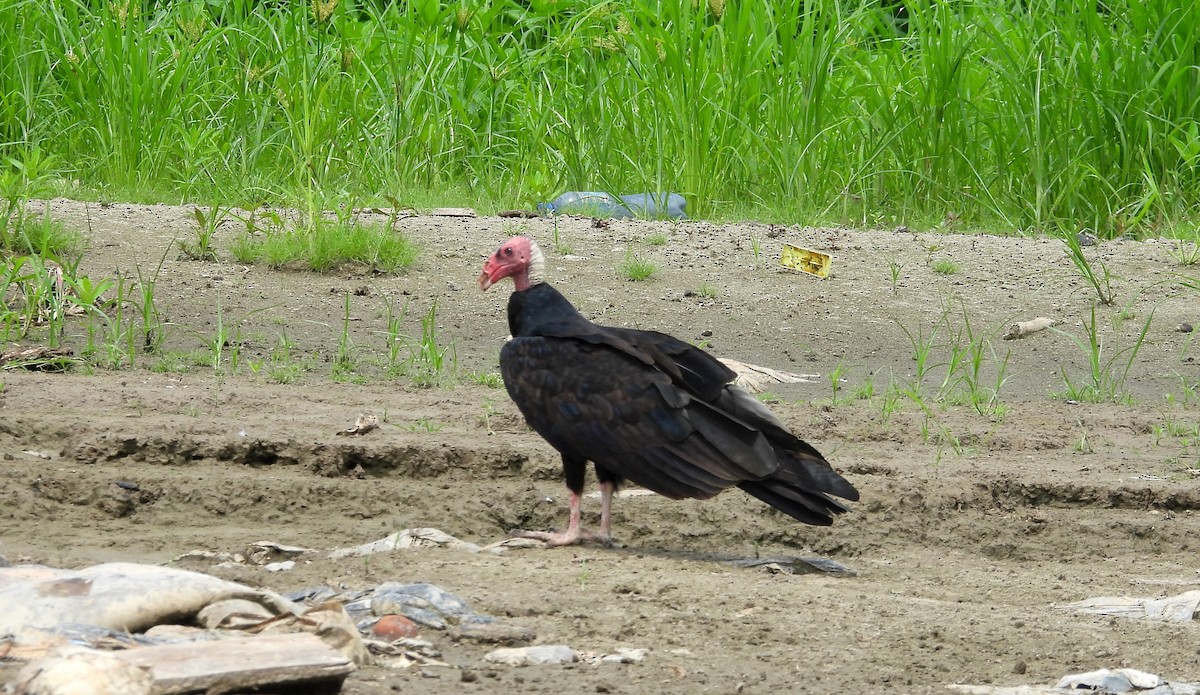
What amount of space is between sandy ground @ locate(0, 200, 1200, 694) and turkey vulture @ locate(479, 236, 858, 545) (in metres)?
0.22

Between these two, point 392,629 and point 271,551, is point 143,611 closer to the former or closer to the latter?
point 392,629

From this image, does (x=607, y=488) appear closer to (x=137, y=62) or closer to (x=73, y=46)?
(x=137, y=62)

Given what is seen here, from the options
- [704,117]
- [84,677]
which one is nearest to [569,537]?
[84,677]

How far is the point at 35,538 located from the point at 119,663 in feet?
5.79

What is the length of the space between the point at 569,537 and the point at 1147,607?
150 centimetres

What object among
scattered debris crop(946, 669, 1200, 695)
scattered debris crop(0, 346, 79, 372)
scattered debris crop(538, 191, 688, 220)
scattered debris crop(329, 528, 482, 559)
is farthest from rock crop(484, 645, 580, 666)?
scattered debris crop(538, 191, 688, 220)

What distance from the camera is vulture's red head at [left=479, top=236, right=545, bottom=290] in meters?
4.63

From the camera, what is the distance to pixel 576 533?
4.12 meters

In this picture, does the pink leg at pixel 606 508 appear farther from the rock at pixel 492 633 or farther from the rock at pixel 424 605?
the rock at pixel 492 633

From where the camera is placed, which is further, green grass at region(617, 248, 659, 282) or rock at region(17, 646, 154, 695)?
green grass at region(617, 248, 659, 282)

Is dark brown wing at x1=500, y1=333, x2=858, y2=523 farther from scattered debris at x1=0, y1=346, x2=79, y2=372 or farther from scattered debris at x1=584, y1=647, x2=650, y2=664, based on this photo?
scattered debris at x1=0, y1=346, x2=79, y2=372

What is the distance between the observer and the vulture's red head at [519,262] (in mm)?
4629

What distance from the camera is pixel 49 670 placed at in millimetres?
2297

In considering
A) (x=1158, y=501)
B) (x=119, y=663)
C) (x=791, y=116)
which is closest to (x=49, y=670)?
(x=119, y=663)
